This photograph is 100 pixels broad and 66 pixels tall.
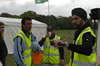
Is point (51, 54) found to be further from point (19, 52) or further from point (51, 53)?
point (19, 52)

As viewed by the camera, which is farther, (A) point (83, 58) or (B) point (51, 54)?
(B) point (51, 54)

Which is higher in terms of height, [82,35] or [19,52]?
[82,35]

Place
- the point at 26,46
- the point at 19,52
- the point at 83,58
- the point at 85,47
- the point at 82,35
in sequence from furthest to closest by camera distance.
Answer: the point at 26,46 < the point at 19,52 < the point at 83,58 < the point at 82,35 < the point at 85,47

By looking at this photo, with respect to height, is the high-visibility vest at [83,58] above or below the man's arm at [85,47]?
below

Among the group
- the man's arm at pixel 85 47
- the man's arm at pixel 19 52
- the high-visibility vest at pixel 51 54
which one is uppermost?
the man's arm at pixel 85 47

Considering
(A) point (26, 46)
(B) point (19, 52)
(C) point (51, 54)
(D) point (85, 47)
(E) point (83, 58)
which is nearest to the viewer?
(D) point (85, 47)

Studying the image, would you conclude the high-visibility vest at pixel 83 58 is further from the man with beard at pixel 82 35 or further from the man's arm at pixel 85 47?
the man's arm at pixel 85 47

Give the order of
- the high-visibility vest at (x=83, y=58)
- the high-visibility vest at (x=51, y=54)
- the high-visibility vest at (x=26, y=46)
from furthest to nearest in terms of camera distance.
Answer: the high-visibility vest at (x=51, y=54), the high-visibility vest at (x=26, y=46), the high-visibility vest at (x=83, y=58)

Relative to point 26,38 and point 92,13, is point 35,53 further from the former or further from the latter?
point 92,13

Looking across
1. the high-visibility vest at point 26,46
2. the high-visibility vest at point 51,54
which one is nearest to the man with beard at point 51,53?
the high-visibility vest at point 51,54

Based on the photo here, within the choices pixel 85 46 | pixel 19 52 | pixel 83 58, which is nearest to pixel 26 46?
pixel 19 52

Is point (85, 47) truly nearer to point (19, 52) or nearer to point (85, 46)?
point (85, 46)

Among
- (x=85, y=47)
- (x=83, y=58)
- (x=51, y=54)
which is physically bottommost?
(x=51, y=54)

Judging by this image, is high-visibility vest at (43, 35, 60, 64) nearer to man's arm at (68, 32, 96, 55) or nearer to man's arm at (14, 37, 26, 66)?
man's arm at (14, 37, 26, 66)
